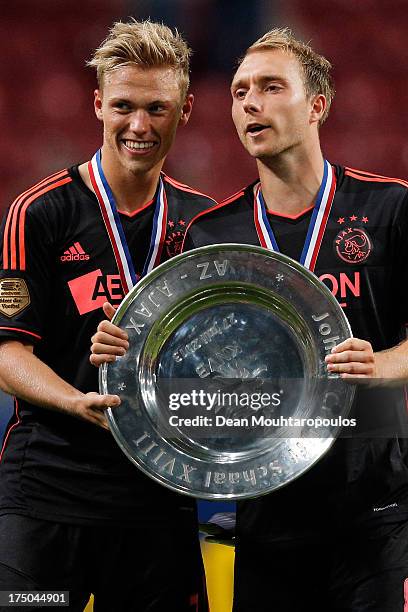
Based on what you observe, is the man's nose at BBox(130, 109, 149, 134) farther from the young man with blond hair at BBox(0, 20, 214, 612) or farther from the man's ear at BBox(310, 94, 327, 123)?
the man's ear at BBox(310, 94, 327, 123)

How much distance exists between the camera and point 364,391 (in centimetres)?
139

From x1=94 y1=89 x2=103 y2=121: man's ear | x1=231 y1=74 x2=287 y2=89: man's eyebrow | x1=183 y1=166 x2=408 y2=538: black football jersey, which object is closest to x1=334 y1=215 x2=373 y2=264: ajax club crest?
x1=183 y1=166 x2=408 y2=538: black football jersey

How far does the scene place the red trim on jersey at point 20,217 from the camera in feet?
4.87

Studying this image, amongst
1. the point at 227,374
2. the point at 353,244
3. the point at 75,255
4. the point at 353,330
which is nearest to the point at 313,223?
the point at 353,244

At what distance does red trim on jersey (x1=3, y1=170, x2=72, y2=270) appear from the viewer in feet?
4.87

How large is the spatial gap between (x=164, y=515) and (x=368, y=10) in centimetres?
101

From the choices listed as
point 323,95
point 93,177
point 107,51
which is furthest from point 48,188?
point 323,95

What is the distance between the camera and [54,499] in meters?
1.48

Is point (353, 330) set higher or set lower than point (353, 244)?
lower

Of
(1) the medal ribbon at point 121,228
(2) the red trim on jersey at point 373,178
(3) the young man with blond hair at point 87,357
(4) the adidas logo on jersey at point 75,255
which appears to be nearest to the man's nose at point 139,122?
(3) the young man with blond hair at point 87,357

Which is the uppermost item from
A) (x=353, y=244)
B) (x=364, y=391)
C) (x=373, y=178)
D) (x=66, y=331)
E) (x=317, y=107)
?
(x=317, y=107)

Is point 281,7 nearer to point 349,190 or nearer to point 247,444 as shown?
point 349,190

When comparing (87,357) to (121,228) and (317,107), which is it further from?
(317,107)

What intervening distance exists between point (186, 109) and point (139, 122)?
0.13m
